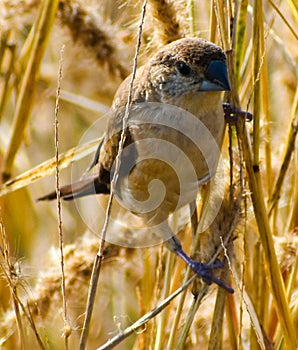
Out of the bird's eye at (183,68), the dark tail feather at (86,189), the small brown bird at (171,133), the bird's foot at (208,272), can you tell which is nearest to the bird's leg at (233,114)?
the small brown bird at (171,133)

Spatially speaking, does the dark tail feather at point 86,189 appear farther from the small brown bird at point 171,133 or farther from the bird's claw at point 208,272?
the bird's claw at point 208,272

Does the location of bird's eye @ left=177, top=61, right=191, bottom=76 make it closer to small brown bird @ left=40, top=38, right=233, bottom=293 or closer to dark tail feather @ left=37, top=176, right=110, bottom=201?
small brown bird @ left=40, top=38, right=233, bottom=293

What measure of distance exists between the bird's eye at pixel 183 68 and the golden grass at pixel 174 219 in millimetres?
93

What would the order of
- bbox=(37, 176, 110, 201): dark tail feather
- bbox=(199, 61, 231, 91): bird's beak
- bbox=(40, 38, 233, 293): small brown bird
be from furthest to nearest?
bbox=(37, 176, 110, 201): dark tail feather → bbox=(40, 38, 233, 293): small brown bird → bbox=(199, 61, 231, 91): bird's beak

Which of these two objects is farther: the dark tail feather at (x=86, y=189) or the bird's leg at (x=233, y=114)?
the dark tail feather at (x=86, y=189)

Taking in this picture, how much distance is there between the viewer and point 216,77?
1302mm

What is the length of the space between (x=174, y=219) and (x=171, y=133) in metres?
0.31

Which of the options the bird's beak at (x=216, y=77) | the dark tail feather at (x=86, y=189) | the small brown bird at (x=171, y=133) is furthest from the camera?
the dark tail feather at (x=86, y=189)

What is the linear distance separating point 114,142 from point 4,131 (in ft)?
2.91

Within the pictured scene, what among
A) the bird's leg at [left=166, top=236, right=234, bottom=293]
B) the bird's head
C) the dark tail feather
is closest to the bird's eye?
the bird's head

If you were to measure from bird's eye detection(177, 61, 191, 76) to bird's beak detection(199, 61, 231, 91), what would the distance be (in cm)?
7

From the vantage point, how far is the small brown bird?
139cm

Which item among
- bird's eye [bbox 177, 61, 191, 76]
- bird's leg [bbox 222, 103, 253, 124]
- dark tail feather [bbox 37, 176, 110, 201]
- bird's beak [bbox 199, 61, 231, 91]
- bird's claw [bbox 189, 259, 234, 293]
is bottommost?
bird's claw [bbox 189, 259, 234, 293]

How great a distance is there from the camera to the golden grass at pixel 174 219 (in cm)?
129
